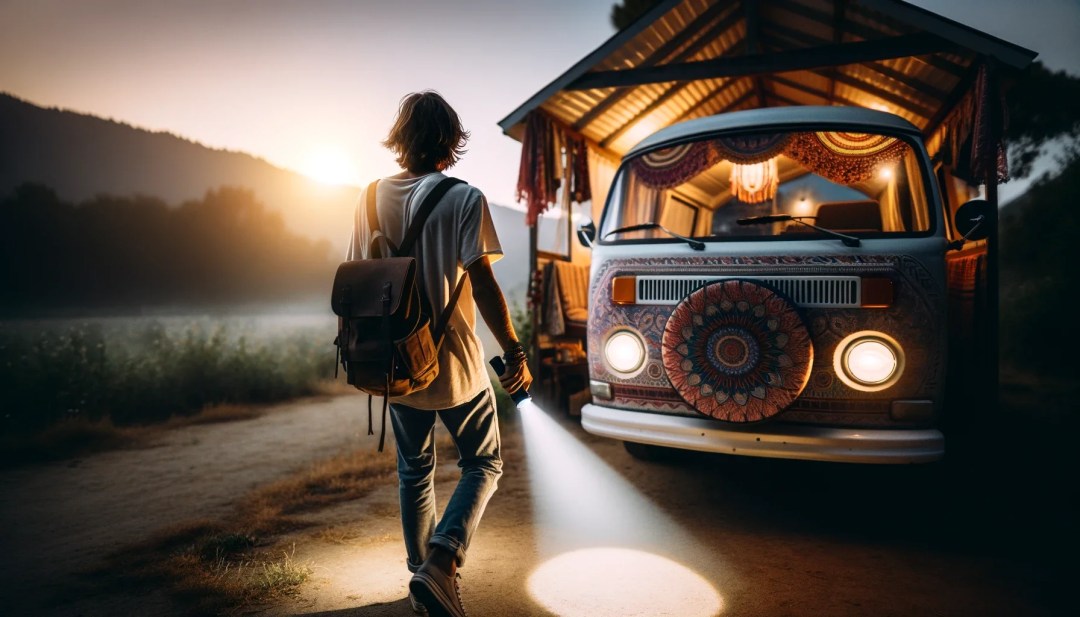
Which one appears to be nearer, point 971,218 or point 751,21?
point 971,218

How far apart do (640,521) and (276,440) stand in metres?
4.43

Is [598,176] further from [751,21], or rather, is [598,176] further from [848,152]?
[848,152]

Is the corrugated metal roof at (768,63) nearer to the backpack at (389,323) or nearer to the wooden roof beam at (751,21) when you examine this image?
the wooden roof beam at (751,21)

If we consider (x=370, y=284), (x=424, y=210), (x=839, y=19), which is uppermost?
(x=839, y=19)

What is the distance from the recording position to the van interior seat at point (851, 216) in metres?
4.04

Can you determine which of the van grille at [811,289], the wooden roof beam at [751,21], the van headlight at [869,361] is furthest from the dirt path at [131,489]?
the wooden roof beam at [751,21]

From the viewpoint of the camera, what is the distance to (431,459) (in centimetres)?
254

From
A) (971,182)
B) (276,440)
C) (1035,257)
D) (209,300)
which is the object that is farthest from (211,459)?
(1035,257)

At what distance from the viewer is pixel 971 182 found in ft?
18.2

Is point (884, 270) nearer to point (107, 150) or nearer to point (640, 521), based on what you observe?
point (640, 521)

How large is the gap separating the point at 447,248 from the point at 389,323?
1.22 feet

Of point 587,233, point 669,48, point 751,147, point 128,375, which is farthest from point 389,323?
point 128,375

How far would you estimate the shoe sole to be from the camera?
2141 mm

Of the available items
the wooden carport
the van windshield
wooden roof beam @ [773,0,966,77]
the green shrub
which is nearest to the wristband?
the van windshield
